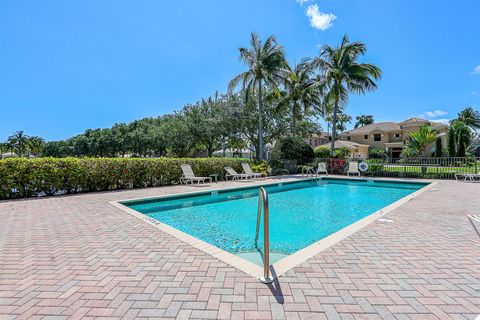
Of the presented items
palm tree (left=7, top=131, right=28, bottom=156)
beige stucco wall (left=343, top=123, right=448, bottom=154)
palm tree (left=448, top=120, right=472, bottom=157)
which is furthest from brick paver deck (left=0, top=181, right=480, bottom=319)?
palm tree (left=7, top=131, right=28, bottom=156)

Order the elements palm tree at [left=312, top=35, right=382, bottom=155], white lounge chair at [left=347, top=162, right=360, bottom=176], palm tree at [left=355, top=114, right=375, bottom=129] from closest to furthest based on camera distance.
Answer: white lounge chair at [left=347, top=162, right=360, bottom=176] → palm tree at [left=312, top=35, right=382, bottom=155] → palm tree at [left=355, top=114, right=375, bottom=129]

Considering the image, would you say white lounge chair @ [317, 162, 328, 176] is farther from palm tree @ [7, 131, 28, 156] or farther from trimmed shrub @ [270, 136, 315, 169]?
palm tree @ [7, 131, 28, 156]

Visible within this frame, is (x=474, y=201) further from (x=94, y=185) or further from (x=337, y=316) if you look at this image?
(x=94, y=185)

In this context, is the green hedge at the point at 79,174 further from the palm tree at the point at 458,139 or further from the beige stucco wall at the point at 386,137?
the beige stucco wall at the point at 386,137

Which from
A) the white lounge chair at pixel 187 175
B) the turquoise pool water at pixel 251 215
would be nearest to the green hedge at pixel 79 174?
the white lounge chair at pixel 187 175

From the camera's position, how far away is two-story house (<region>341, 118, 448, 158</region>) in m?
38.2

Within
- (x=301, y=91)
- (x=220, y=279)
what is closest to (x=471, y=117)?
(x=301, y=91)

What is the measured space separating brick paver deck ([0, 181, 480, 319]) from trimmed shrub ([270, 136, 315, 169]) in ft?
51.2

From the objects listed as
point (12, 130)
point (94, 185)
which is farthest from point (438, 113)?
point (12, 130)

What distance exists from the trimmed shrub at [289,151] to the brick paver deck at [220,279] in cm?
1562

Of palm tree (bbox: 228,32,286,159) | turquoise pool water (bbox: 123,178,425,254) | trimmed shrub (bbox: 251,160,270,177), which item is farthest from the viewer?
palm tree (bbox: 228,32,286,159)

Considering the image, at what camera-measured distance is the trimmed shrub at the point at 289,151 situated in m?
20.7

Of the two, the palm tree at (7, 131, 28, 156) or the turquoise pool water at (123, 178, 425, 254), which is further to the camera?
the palm tree at (7, 131, 28, 156)

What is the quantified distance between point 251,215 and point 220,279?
510 cm
